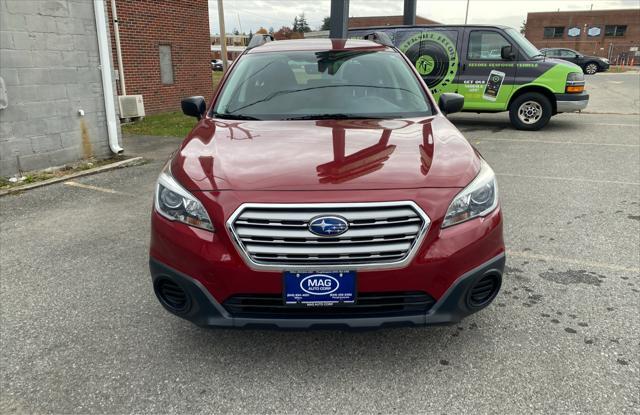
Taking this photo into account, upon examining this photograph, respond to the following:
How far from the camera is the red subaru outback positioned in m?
2.18

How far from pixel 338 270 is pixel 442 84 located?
9322 mm

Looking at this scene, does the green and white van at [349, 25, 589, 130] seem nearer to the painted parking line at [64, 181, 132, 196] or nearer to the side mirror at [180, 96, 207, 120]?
the painted parking line at [64, 181, 132, 196]

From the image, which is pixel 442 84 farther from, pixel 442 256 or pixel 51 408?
pixel 51 408

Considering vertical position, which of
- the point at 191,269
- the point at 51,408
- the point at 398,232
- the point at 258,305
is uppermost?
the point at 398,232

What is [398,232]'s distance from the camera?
2201 mm

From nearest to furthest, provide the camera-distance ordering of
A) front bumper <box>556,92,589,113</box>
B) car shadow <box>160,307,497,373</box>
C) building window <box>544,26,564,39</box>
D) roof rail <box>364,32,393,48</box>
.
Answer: car shadow <box>160,307,497,373</box>
roof rail <box>364,32,393,48</box>
front bumper <box>556,92,589,113</box>
building window <box>544,26,564,39</box>

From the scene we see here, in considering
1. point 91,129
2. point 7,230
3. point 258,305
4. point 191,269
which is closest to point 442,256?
point 258,305

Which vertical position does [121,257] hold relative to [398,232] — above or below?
below

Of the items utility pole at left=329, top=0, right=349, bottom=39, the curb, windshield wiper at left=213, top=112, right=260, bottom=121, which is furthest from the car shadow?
utility pole at left=329, top=0, right=349, bottom=39

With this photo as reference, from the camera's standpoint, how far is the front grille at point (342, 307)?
2238 mm

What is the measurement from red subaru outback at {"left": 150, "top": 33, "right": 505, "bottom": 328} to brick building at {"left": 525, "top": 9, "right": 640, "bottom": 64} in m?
61.9

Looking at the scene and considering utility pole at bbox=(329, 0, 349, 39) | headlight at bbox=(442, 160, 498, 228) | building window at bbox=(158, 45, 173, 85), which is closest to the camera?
headlight at bbox=(442, 160, 498, 228)

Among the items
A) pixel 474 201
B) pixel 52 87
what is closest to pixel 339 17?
pixel 52 87

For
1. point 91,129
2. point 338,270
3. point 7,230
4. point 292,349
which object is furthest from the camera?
point 91,129
